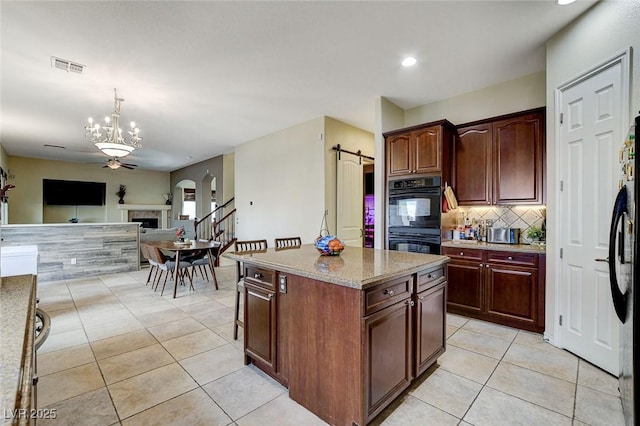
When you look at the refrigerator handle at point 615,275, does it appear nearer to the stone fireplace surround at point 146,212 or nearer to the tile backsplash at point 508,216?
the tile backsplash at point 508,216

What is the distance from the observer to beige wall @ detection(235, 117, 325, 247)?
16.8ft

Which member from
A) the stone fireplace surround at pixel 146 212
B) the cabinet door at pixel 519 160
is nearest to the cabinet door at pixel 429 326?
the cabinet door at pixel 519 160

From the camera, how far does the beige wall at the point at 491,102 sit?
3471mm

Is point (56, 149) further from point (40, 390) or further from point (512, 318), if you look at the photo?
point (512, 318)

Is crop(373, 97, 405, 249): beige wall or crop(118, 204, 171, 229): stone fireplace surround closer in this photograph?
crop(373, 97, 405, 249): beige wall

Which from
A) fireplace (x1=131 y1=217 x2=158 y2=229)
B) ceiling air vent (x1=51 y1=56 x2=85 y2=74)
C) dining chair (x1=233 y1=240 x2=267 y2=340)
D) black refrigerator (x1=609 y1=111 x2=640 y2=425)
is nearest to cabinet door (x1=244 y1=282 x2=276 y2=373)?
dining chair (x1=233 y1=240 x2=267 y2=340)

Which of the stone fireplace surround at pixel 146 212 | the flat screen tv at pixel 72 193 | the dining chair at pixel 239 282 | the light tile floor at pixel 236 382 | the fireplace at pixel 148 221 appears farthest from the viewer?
the fireplace at pixel 148 221

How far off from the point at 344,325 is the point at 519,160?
3006mm

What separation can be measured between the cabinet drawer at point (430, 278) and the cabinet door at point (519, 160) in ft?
5.54

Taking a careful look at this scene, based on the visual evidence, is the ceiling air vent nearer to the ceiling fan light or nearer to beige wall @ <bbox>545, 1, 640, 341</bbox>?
the ceiling fan light

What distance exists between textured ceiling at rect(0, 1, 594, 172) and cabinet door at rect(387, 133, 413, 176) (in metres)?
0.66

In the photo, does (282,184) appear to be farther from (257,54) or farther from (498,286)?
(498,286)

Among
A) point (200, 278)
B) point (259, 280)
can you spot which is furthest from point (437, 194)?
point (200, 278)

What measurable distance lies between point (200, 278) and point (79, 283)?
212 cm
